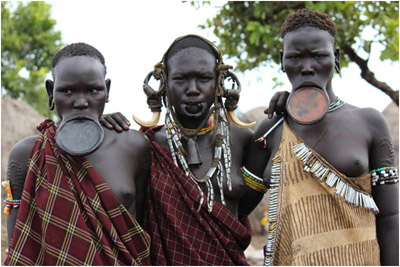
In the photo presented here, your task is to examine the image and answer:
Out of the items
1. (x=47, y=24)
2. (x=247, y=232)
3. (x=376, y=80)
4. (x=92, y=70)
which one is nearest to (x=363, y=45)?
(x=376, y=80)

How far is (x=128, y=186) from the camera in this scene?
3.56m

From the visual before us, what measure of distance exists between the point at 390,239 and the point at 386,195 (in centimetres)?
27

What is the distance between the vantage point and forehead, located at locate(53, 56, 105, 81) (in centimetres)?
352

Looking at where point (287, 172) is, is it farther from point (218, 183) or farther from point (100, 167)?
point (100, 167)

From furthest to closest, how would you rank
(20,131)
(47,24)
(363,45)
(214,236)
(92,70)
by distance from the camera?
(47,24) < (20,131) < (363,45) < (214,236) < (92,70)

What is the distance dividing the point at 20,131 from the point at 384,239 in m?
8.22

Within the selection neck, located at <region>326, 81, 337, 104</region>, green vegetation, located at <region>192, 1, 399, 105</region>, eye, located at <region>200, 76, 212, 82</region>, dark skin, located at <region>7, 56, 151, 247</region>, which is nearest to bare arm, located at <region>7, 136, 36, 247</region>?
dark skin, located at <region>7, 56, 151, 247</region>

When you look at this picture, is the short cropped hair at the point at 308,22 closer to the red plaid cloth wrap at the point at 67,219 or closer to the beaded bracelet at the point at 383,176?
the beaded bracelet at the point at 383,176

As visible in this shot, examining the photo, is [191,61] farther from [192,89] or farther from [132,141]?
[132,141]

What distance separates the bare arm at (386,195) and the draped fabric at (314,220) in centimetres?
7

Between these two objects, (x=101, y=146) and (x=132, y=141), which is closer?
(x=101, y=146)

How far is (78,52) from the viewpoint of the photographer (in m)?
3.62

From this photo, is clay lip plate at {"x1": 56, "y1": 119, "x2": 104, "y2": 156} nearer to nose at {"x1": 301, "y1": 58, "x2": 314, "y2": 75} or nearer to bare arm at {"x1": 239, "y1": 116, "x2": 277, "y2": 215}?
bare arm at {"x1": 239, "y1": 116, "x2": 277, "y2": 215}

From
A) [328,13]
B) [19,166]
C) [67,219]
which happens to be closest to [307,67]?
[67,219]
